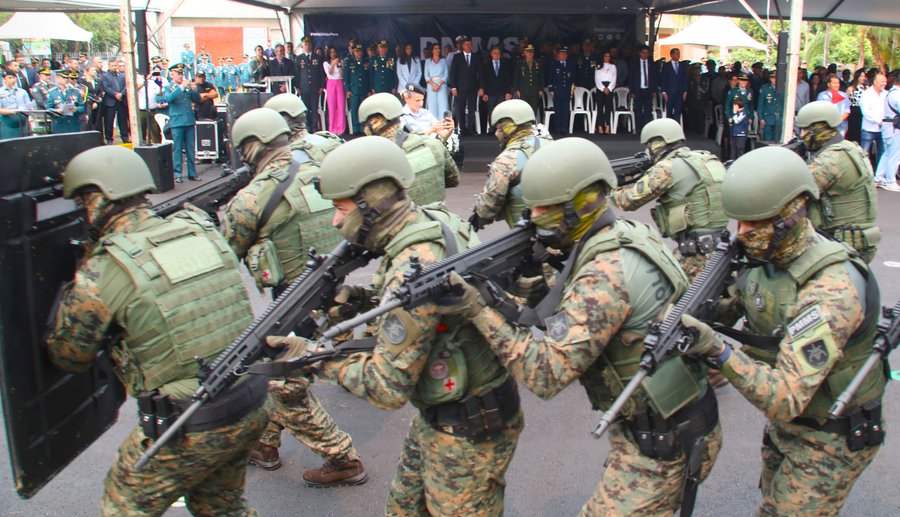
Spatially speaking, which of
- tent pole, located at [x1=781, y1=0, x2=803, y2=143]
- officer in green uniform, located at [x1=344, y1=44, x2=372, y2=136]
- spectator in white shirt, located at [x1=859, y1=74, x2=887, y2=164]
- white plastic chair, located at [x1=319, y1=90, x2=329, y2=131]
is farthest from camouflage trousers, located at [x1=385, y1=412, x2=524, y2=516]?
white plastic chair, located at [x1=319, y1=90, x2=329, y2=131]

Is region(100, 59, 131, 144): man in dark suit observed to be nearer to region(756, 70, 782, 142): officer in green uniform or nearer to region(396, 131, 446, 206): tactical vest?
region(396, 131, 446, 206): tactical vest

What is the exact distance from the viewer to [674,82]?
1730 cm

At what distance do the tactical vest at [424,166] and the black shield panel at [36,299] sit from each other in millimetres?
2981

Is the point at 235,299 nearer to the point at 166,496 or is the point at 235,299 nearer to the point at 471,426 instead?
the point at 166,496

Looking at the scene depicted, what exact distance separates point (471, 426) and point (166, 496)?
1.30 m

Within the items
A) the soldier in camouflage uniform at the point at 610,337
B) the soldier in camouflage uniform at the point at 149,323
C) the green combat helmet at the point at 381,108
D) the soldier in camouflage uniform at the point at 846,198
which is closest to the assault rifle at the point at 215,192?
the green combat helmet at the point at 381,108

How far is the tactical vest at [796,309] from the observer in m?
2.99

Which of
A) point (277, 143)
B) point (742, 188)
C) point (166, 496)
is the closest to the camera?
point (742, 188)

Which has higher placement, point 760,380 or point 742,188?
point 742,188

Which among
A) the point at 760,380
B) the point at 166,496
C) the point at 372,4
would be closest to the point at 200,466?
the point at 166,496

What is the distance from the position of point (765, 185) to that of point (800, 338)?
1.91 ft

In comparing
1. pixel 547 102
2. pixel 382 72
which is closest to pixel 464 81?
pixel 382 72

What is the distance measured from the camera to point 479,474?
3.21 m

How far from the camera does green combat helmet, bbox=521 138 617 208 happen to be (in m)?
3.08
